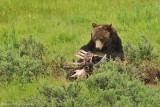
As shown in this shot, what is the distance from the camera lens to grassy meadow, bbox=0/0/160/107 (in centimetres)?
808

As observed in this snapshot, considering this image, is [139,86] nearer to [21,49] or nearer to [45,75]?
[45,75]

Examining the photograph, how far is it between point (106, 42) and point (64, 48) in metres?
2.32

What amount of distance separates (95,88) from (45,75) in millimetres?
1461

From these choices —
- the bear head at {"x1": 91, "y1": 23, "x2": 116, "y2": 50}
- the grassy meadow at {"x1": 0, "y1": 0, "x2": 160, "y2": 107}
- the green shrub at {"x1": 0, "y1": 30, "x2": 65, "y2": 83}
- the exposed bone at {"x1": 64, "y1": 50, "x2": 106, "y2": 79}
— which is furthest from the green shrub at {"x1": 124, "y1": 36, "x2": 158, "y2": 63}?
the green shrub at {"x1": 0, "y1": 30, "x2": 65, "y2": 83}

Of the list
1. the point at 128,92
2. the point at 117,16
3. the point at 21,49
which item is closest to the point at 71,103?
the point at 128,92

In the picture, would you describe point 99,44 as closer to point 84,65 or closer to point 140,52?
point 84,65

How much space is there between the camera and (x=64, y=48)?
40.5 feet

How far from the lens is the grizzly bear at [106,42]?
1010 centimetres

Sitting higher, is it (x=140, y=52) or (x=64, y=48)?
(x=140, y=52)

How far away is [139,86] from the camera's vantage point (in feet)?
27.7

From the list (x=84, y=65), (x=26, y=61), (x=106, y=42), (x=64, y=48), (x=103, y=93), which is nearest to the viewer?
(x=103, y=93)

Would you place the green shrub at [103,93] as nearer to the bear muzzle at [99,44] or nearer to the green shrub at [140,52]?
the bear muzzle at [99,44]

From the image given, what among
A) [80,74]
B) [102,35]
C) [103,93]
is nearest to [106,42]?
[102,35]

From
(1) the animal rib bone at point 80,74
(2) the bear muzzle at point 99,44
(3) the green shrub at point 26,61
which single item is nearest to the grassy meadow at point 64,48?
→ (3) the green shrub at point 26,61
